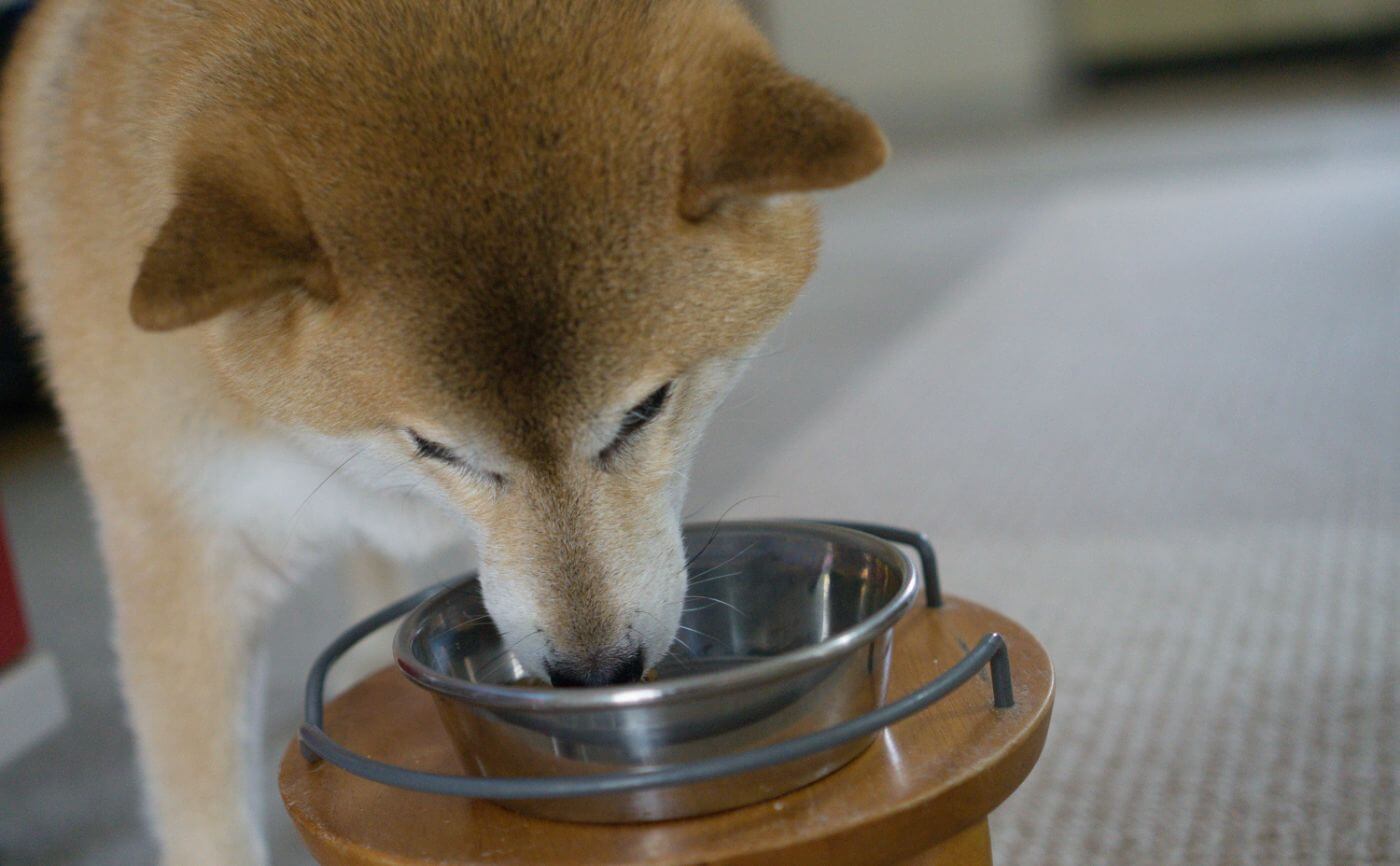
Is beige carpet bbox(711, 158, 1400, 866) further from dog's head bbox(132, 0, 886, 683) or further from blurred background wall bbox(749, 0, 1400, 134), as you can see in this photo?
blurred background wall bbox(749, 0, 1400, 134)

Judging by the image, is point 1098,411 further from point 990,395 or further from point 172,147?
point 172,147

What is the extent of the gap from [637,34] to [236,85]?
0.34m

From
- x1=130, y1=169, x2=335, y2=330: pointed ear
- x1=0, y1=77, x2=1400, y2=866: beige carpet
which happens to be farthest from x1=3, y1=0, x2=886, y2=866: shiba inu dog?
x1=0, y1=77, x2=1400, y2=866: beige carpet

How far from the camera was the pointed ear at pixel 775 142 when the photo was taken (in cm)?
97

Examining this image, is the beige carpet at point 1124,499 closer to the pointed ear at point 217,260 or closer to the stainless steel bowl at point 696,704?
the stainless steel bowl at point 696,704

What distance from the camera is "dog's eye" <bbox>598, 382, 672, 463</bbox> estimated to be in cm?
107

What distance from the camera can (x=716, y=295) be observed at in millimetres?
1105

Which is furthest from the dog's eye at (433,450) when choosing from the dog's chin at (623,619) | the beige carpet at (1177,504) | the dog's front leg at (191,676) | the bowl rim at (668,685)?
the beige carpet at (1177,504)

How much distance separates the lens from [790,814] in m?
0.86

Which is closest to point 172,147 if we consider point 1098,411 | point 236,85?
point 236,85

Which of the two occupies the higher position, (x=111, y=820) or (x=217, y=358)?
(x=217, y=358)

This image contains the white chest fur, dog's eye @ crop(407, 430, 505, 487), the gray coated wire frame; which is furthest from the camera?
the white chest fur

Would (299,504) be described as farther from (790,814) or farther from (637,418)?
(790,814)

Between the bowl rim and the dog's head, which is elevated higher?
the dog's head
